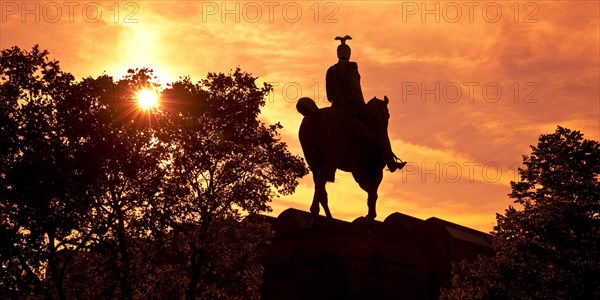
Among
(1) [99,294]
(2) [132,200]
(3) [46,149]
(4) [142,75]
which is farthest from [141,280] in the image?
(4) [142,75]

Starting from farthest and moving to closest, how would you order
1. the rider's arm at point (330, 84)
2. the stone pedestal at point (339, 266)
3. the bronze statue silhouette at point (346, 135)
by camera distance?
1. the rider's arm at point (330, 84)
2. the bronze statue silhouette at point (346, 135)
3. the stone pedestal at point (339, 266)

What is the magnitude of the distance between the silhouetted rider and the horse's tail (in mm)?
647

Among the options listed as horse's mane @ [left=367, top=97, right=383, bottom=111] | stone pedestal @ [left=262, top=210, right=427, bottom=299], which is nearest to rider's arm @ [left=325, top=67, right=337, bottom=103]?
horse's mane @ [left=367, top=97, right=383, bottom=111]

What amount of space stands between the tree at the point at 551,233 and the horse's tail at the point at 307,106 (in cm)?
2227

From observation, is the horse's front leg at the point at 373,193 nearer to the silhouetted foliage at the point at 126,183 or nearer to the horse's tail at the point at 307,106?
the horse's tail at the point at 307,106

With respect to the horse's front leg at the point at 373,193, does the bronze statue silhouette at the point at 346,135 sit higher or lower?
higher

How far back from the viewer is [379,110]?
12.6m

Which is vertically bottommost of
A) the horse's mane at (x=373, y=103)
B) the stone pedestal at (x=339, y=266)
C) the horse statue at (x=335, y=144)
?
the stone pedestal at (x=339, y=266)

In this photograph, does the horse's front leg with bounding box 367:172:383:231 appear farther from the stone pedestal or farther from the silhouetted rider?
the stone pedestal

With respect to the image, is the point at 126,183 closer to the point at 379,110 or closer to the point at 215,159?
the point at 215,159

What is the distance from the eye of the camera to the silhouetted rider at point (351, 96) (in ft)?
40.5

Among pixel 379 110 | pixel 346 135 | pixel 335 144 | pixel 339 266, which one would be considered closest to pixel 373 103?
pixel 379 110

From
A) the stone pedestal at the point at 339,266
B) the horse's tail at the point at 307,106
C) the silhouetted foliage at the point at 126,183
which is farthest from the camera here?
the silhouetted foliage at the point at 126,183

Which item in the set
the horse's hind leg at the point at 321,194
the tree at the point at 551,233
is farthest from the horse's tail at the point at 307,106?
the tree at the point at 551,233
